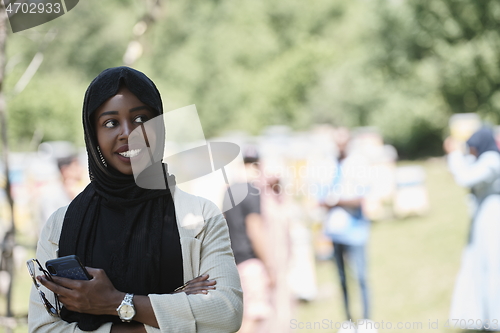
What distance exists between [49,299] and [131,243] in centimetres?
31

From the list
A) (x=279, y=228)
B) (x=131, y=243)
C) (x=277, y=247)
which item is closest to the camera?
(x=131, y=243)

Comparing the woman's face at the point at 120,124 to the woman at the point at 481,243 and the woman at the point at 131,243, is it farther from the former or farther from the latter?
the woman at the point at 481,243

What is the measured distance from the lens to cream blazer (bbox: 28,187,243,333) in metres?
1.42

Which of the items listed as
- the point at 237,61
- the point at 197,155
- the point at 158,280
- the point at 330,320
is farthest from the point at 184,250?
the point at 237,61

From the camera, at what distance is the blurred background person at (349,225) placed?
4.91 meters

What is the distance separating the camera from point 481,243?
4.89 metres

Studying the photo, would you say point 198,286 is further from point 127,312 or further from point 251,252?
point 251,252

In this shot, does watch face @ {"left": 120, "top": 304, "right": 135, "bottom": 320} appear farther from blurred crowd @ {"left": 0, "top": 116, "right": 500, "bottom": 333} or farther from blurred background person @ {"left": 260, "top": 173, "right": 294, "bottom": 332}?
blurred background person @ {"left": 260, "top": 173, "right": 294, "bottom": 332}

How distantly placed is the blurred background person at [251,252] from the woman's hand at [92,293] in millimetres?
2738

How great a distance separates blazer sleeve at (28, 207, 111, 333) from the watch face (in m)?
0.08
